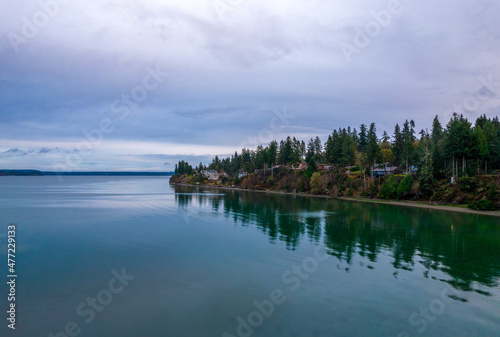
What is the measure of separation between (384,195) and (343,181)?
73.3 feet

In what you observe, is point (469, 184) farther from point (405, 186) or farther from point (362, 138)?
point (362, 138)

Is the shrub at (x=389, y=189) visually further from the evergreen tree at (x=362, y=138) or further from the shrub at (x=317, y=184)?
the evergreen tree at (x=362, y=138)

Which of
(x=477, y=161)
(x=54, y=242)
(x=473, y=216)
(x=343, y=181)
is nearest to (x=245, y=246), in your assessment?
(x=54, y=242)

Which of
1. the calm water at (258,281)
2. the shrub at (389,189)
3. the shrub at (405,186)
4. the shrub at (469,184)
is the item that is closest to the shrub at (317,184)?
the shrub at (389,189)

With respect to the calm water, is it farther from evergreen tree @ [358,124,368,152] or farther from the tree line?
evergreen tree @ [358,124,368,152]

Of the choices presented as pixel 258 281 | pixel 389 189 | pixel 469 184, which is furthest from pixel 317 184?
pixel 258 281

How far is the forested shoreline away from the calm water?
26.4 m

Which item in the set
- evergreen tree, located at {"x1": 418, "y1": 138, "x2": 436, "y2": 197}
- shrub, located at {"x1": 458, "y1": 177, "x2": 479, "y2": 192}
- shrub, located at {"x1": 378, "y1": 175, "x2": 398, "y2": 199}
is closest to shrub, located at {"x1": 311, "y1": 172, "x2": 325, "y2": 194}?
shrub, located at {"x1": 378, "y1": 175, "x2": 398, "y2": 199}

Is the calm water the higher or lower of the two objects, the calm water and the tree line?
the lower

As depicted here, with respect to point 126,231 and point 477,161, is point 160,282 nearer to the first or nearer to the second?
point 126,231

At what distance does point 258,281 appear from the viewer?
72.5 feet

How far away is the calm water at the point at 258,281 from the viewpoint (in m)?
15.9

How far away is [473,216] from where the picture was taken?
5331 centimetres

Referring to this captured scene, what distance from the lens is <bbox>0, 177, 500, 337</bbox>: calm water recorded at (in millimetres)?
15852
